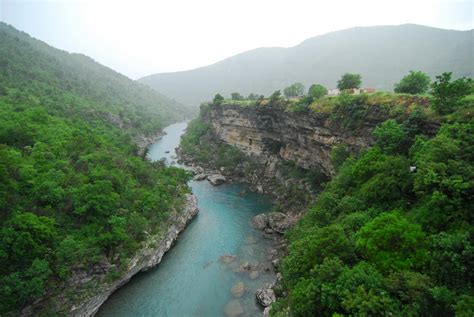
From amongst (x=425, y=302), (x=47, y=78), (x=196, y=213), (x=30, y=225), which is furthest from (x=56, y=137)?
(x=47, y=78)

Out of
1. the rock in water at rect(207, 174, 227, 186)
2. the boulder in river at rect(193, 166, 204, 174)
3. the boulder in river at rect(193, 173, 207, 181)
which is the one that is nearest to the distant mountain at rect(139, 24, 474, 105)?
the rock in water at rect(207, 174, 227, 186)

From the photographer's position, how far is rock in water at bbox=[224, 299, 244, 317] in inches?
677

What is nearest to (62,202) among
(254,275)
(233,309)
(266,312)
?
(233,309)

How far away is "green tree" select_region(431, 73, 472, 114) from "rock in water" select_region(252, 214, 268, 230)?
1854cm

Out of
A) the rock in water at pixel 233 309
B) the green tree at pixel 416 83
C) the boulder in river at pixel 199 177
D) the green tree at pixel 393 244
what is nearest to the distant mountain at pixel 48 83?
the boulder in river at pixel 199 177

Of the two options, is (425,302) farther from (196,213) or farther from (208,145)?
(208,145)

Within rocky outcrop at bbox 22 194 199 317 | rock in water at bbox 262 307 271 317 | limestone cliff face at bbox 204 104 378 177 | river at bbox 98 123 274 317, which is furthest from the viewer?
limestone cliff face at bbox 204 104 378 177

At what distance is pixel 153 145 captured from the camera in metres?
67.9

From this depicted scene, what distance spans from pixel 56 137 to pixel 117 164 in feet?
22.2

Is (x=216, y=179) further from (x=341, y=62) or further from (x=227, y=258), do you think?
(x=341, y=62)

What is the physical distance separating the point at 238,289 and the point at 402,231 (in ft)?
42.8

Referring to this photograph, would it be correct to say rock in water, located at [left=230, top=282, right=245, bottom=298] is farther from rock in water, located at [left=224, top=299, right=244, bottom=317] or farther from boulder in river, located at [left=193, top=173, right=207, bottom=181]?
boulder in river, located at [left=193, top=173, right=207, bottom=181]

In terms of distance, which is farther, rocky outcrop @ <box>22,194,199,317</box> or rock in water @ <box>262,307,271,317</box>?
rock in water @ <box>262,307,271,317</box>

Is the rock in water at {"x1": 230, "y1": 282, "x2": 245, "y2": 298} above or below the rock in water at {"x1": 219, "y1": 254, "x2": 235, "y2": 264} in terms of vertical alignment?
above
